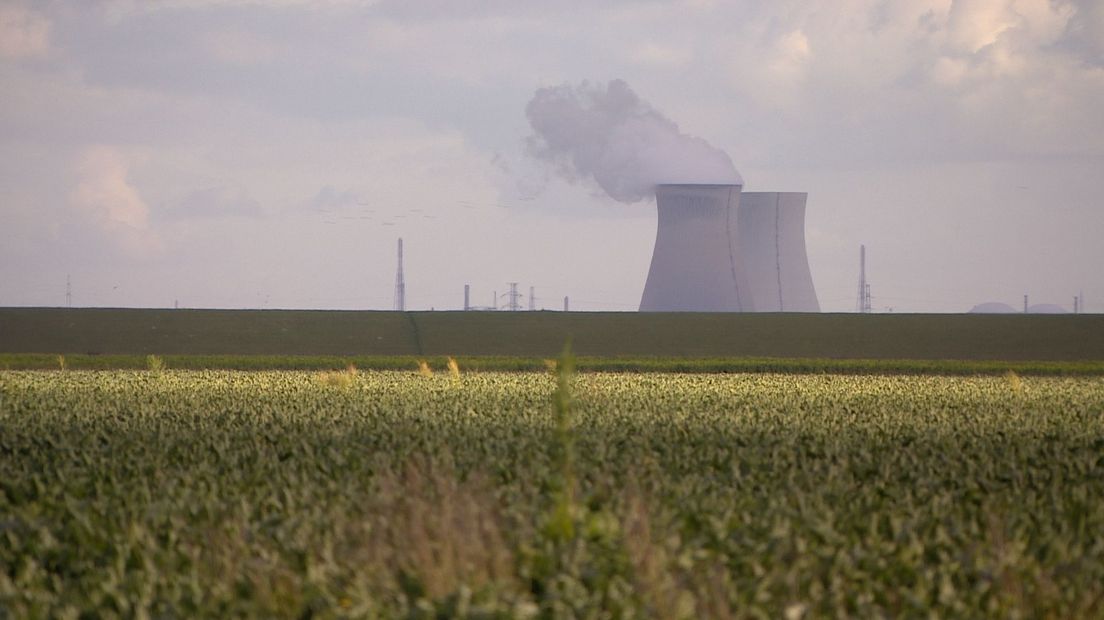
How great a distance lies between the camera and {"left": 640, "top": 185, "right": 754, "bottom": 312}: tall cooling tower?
2232 inches

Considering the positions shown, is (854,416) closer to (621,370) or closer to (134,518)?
(134,518)

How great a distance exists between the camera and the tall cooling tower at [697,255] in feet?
186

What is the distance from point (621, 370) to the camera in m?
39.8

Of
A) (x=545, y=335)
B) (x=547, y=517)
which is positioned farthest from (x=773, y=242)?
(x=547, y=517)

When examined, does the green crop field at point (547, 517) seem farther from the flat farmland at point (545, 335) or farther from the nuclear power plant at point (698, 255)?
the nuclear power plant at point (698, 255)

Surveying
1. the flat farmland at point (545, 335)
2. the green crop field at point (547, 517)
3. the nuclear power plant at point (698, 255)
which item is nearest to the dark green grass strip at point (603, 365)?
the flat farmland at point (545, 335)

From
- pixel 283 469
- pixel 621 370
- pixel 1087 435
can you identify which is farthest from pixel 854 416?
pixel 621 370

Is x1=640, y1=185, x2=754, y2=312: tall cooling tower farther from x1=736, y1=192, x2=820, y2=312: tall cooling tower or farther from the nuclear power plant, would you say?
x1=736, y1=192, x2=820, y2=312: tall cooling tower

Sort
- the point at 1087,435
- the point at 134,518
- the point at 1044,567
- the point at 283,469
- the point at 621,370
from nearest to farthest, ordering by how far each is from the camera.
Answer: the point at 1044,567
the point at 134,518
the point at 283,469
the point at 1087,435
the point at 621,370

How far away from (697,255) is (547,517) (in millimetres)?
47670

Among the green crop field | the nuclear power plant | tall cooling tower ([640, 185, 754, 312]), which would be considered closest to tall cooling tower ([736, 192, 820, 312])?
the nuclear power plant

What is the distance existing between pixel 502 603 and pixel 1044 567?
3652mm

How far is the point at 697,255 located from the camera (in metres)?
56.5

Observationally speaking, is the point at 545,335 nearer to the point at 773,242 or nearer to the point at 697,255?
the point at 697,255
